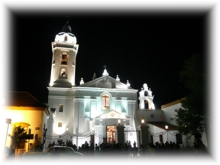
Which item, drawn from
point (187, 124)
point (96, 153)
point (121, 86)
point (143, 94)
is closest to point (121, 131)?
point (96, 153)

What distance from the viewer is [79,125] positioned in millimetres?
29297

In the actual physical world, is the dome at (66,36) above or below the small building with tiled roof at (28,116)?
above

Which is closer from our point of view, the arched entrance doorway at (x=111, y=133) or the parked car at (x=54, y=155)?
the parked car at (x=54, y=155)

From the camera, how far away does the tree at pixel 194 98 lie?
1662 centimetres

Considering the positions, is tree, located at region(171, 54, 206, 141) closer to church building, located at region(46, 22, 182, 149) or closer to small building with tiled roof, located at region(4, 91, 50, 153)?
church building, located at region(46, 22, 182, 149)

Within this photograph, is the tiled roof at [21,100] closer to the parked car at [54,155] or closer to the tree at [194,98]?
the parked car at [54,155]

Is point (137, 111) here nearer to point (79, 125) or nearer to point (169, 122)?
point (169, 122)

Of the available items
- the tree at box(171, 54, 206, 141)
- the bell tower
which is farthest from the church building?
the tree at box(171, 54, 206, 141)

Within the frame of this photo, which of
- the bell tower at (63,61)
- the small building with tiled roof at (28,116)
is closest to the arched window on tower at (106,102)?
the bell tower at (63,61)

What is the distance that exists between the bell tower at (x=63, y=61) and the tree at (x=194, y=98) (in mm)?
19456

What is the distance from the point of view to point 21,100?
20.7 m

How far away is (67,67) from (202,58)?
2265cm

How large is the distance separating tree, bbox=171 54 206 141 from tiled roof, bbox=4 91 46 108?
13.8 m

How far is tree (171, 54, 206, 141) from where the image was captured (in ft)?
54.5
